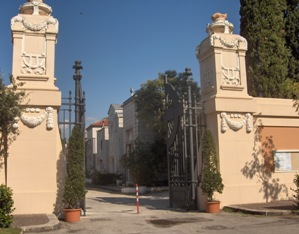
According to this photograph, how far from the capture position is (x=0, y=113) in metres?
11.0

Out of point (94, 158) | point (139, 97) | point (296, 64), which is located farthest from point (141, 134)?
point (94, 158)

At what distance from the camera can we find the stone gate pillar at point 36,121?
484 inches

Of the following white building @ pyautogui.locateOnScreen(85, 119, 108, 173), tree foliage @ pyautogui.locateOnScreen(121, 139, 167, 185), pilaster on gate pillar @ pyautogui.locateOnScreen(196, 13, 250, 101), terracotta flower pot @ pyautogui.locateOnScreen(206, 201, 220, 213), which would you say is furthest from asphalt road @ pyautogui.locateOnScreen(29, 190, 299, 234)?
white building @ pyautogui.locateOnScreen(85, 119, 108, 173)

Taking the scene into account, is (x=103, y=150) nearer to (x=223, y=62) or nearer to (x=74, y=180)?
(x=223, y=62)

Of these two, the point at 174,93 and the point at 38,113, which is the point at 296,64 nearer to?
the point at 174,93

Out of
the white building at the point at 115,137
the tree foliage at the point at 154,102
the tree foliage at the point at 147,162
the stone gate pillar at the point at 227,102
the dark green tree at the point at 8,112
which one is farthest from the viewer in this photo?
the white building at the point at 115,137

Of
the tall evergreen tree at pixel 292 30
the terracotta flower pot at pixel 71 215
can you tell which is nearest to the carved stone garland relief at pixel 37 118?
the terracotta flower pot at pixel 71 215

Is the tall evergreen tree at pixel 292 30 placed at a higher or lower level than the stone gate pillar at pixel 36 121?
higher

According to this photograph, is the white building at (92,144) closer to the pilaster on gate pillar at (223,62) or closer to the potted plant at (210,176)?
the pilaster on gate pillar at (223,62)

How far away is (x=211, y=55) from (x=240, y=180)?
16.0ft

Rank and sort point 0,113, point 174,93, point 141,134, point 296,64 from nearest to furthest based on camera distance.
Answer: point 0,113 → point 174,93 → point 296,64 → point 141,134

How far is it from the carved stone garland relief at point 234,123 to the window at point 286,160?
165 centimetres

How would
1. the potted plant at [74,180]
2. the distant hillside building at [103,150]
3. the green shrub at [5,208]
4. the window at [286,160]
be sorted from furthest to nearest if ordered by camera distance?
the distant hillside building at [103,150]
the window at [286,160]
the potted plant at [74,180]
the green shrub at [5,208]

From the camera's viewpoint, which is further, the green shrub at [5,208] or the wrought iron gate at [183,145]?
the wrought iron gate at [183,145]
